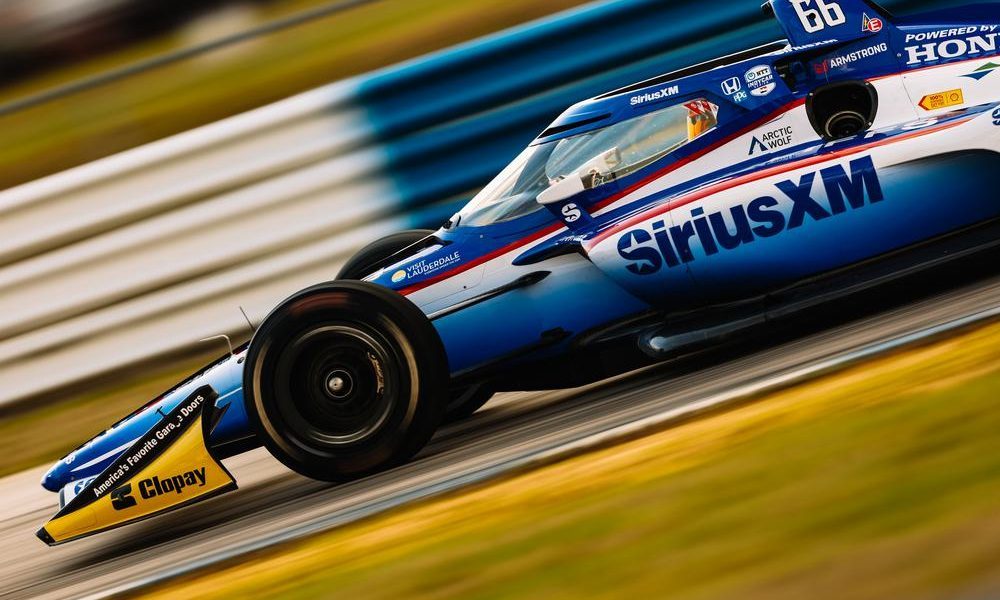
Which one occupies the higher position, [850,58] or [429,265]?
[850,58]

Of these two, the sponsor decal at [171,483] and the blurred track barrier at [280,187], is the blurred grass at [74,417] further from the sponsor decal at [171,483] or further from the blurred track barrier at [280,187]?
the sponsor decal at [171,483]

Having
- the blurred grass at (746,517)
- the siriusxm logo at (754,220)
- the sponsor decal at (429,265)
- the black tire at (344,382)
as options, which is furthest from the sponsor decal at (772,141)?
the black tire at (344,382)

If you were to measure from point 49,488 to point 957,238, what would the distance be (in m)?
4.02

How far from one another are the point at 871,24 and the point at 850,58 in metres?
0.18

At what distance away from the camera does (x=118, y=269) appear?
25.4ft

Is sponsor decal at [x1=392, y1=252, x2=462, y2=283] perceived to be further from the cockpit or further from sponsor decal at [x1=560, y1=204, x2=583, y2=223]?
sponsor decal at [x1=560, y1=204, x2=583, y2=223]

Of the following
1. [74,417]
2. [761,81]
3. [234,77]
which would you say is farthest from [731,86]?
[234,77]

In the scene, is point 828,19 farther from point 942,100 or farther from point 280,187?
point 280,187

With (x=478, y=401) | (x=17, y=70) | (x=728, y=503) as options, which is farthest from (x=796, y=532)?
(x=17, y=70)

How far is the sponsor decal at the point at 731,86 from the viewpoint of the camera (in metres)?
5.28

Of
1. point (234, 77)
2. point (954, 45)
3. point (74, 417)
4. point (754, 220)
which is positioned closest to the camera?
point (754, 220)

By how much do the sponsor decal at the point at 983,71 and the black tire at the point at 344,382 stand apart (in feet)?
8.05

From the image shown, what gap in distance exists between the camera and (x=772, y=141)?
5.25 m

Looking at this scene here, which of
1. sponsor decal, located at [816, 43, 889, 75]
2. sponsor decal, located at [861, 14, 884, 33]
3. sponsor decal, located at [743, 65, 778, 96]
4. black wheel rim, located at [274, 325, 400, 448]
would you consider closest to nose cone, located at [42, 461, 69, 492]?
black wheel rim, located at [274, 325, 400, 448]
